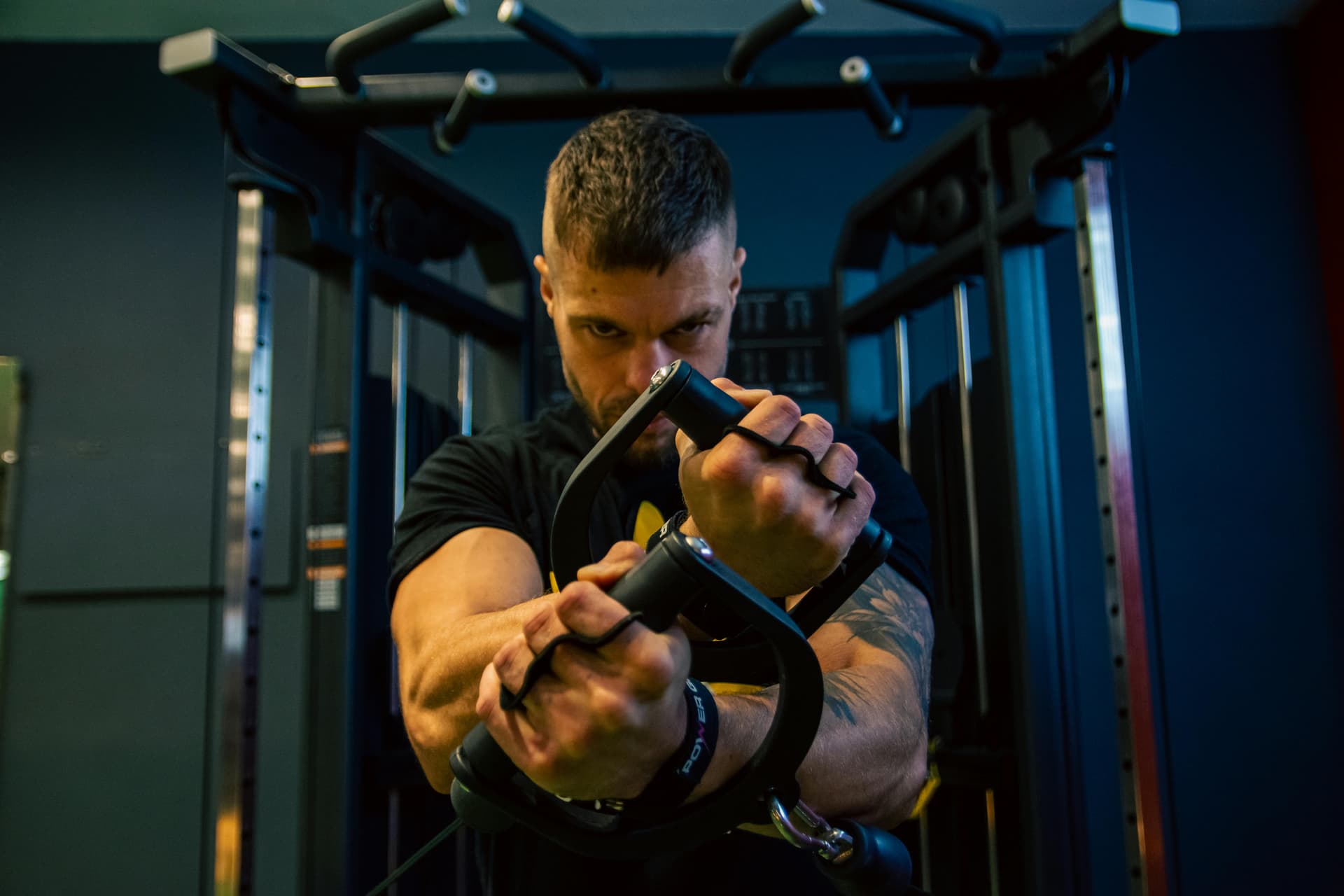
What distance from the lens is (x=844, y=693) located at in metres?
0.83

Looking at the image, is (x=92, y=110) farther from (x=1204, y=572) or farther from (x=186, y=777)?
(x=1204, y=572)

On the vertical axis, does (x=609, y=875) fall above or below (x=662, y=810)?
below

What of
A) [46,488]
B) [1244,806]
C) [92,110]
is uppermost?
[92,110]

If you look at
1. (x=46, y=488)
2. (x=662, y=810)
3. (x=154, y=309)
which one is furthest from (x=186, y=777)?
(x=662, y=810)

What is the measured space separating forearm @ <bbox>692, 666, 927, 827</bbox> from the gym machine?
2.46 ft

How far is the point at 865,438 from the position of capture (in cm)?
118

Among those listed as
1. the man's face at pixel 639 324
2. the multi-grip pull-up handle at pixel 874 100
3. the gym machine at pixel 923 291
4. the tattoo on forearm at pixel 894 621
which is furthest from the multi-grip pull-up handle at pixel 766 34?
the tattoo on forearm at pixel 894 621

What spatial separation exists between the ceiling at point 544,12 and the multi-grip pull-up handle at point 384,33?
1.22m

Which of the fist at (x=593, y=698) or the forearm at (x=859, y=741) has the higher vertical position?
the fist at (x=593, y=698)

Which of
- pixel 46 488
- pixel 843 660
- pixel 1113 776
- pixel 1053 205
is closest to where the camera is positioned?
pixel 843 660

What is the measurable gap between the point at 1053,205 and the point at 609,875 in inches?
51.2

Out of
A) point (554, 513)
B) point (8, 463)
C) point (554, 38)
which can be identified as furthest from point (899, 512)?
point (8, 463)

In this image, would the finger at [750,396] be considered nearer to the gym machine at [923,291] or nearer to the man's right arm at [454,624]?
the man's right arm at [454,624]

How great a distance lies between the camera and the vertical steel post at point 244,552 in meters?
1.54
